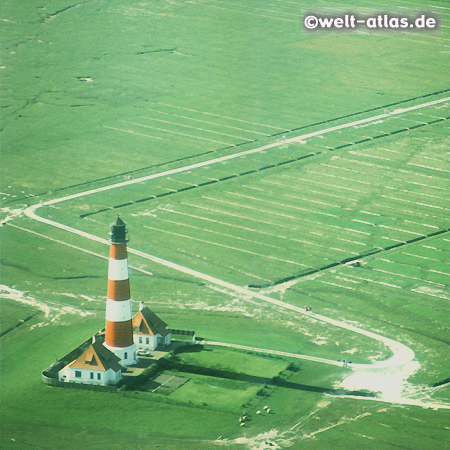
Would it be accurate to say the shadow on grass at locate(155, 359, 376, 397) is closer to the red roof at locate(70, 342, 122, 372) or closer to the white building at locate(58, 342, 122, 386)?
the white building at locate(58, 342, 122, 386)

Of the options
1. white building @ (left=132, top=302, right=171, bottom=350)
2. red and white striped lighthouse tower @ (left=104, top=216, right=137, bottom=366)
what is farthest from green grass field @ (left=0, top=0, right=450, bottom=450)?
red and white striped lighthouse tower @ (left=104, top=216, right=137, bottom=366)

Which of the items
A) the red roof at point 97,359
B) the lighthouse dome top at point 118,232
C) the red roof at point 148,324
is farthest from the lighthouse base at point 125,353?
the lighthouse dome top at point 118,232

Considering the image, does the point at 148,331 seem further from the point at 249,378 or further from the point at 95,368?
the point at 249,378

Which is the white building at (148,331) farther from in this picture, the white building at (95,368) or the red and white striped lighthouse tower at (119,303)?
the white building at (95,368)

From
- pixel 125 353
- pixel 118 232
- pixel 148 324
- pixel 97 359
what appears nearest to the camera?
pixel 118 232

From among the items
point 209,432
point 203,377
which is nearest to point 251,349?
point 203,377

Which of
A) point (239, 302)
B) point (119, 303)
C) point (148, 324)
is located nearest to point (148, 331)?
point (148, 324)
